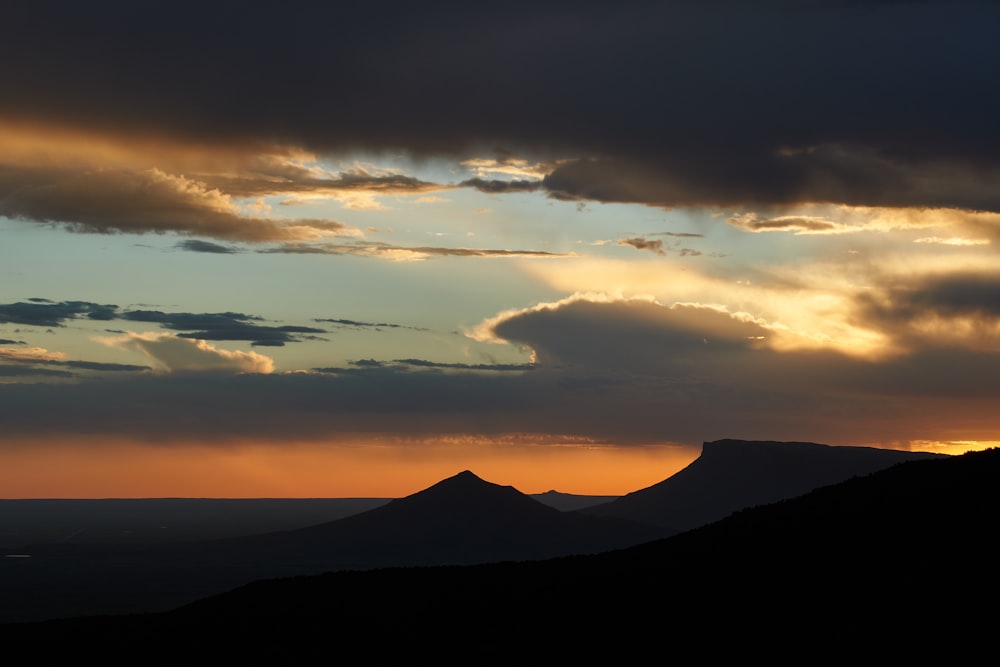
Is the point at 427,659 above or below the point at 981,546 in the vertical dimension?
below

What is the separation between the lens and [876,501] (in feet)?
226

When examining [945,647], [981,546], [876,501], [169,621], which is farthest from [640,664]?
[169,621]

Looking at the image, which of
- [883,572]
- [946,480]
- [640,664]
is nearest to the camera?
→ [640,664]

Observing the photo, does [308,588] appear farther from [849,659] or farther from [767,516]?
[849,659]

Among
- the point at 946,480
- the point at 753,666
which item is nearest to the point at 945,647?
the point at 753,666

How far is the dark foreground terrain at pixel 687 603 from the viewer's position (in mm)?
51031

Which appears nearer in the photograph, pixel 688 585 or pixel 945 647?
pixel 945 647

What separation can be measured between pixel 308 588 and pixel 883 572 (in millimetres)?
41182

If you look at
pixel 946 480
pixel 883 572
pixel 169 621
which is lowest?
pixel 169 621

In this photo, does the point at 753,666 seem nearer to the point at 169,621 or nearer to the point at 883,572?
the point at 883,572

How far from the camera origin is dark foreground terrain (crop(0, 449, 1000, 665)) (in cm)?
5103

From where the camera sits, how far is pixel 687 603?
6047cm

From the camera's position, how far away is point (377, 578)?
263 ft

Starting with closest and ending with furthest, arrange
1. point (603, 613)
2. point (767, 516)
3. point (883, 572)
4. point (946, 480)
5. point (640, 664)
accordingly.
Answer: point (640, 664)
point (883, 572)
point (603, 613)
point (946, 480)
point (767, 516)
